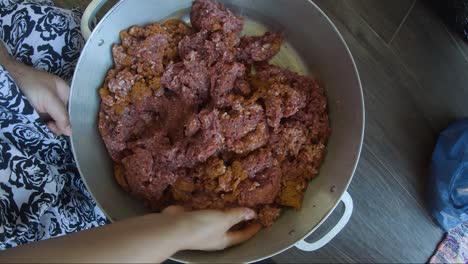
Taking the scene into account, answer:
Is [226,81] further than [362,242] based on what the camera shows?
No

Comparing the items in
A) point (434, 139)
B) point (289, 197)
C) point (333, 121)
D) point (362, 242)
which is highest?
point (333, 121)

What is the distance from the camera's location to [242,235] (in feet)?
2.34

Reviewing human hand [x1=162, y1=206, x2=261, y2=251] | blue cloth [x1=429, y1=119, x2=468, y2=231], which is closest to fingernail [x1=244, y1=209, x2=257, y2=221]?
human hand [x1=162, y1=206, x2=261, y2=251]

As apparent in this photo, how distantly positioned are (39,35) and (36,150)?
0.22 m

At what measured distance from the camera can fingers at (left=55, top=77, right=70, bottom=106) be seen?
28.0 inches

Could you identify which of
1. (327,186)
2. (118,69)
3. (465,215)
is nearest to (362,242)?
(465,215)

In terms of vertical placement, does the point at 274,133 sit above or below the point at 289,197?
above

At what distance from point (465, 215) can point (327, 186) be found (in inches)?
20.5

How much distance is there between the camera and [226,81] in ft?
2.36

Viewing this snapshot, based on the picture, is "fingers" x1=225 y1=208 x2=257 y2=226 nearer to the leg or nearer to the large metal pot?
the large metal pot

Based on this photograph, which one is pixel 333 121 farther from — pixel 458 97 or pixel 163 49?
pixel 458 97

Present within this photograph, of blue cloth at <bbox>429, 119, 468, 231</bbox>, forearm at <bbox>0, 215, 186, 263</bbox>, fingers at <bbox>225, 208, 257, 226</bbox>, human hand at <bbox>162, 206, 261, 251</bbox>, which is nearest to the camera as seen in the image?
forearm at <bbox>0, 215, 186, 263</bbox>

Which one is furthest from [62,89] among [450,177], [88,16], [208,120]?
[450,177]

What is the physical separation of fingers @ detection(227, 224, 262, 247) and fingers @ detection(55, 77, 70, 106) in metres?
0.39
